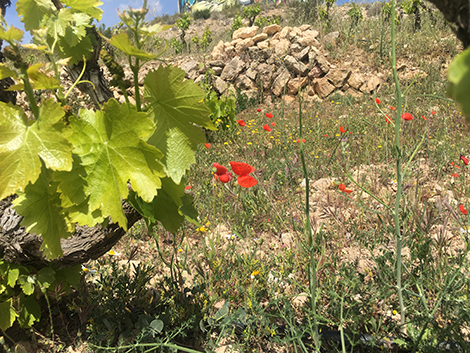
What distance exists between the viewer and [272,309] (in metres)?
1.80

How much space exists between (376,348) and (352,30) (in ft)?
31.7

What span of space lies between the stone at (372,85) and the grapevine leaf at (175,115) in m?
7.05

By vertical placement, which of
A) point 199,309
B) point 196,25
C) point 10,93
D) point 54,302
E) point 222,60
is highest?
point 196,25

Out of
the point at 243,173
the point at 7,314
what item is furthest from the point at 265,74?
the point at 7,314

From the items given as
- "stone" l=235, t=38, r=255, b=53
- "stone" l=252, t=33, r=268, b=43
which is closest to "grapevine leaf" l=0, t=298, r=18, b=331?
"stone" l=235, t=38, r=255, b=53

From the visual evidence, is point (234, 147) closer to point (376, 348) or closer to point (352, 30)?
point (376, 348)

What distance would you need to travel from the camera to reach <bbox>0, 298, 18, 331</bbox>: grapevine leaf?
1.40 meters

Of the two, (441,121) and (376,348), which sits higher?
(441,121)

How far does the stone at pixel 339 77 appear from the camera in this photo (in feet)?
24.0

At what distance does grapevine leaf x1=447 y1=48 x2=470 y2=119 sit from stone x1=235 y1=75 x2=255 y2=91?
312 inches

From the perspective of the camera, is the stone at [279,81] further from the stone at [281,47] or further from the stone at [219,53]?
the stone at [219,53]

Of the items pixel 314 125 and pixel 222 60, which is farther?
pixel 222 60

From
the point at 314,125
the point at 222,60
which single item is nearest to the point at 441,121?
the point at 314,125

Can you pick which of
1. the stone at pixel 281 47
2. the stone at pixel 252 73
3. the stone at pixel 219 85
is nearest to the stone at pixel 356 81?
the stone at pixel 281 47
